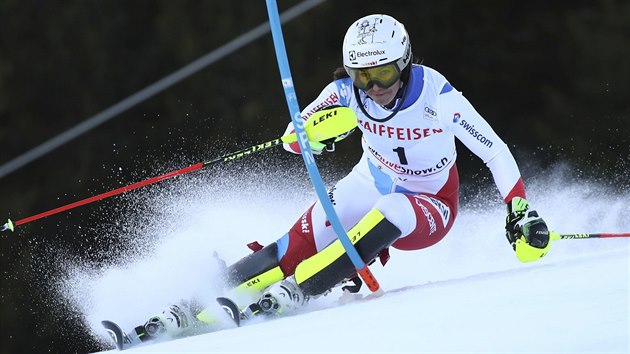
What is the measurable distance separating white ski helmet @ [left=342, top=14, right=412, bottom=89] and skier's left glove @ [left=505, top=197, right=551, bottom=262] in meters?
0.63

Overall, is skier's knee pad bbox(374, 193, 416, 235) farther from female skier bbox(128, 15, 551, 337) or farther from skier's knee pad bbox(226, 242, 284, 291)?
skier's knee pad bbox(226, 242, 284, 291)

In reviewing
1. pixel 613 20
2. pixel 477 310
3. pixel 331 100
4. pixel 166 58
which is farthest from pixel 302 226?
pixel 613 20

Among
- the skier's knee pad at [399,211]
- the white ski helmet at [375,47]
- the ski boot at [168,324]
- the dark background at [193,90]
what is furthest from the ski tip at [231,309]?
the dark background at [193,90]

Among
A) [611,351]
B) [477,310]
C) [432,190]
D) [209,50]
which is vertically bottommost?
[611,351]

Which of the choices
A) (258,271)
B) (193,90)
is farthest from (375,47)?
(193,90)

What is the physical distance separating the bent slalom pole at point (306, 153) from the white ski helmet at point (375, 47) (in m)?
0.34

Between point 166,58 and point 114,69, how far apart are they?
0.41 metres

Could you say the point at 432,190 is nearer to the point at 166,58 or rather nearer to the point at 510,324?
the point at 510,324

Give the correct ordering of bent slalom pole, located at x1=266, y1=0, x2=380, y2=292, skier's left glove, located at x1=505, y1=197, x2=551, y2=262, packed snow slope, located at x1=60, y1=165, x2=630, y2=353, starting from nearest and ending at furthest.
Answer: packed snow slope, located at x1=60, y1=165, x2=630, y2=353 → bent slalom pole, located at x1=266, y1=0, x2=380, y2=292 → skier's left glove, located at x1=505, y1=197, x2=551, y2=262

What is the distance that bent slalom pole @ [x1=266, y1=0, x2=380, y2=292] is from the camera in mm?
3270

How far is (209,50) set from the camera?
8078mm

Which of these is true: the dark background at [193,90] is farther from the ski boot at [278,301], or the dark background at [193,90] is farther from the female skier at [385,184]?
the ski boot at [278,301]

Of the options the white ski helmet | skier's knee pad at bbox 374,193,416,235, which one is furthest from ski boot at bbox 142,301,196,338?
the white ski helmet

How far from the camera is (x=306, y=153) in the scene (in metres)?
3.60
